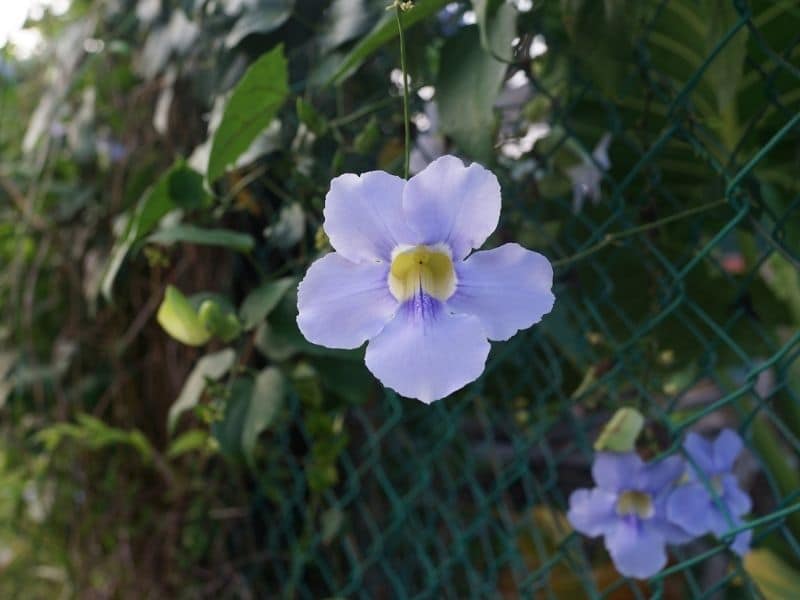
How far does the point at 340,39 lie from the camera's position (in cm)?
92

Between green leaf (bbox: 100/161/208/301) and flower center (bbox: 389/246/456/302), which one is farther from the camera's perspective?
green leaf (bbox: 100/161/208/301)

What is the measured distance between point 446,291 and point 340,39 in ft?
1.56

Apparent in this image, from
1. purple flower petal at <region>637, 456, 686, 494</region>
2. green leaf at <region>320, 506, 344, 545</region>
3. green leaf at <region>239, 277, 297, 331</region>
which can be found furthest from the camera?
green leaf at <region>320, 506, 344, 545</region>

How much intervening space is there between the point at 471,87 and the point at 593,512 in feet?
1.50

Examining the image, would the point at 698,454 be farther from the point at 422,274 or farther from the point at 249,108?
the point at 249,108

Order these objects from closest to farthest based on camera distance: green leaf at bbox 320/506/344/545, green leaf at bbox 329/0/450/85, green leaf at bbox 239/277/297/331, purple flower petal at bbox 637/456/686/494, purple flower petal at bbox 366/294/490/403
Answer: purple flower petal at bbox 366/294/490/403
green leaf at bbox 329/0/450/85
purple flower petal at bbox 637/456/686/494
green leaf at bbox 239/277/297/331
green leaf at bbox 320/506/344/545

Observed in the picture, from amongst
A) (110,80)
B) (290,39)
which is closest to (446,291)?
(290,39)

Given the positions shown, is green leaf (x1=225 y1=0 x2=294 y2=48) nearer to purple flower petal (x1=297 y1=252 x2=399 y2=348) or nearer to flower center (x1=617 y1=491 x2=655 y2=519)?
purple flower petal (x1=297 y1=252 x2=399 y2=348)

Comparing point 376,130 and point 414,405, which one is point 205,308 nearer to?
point 376,130

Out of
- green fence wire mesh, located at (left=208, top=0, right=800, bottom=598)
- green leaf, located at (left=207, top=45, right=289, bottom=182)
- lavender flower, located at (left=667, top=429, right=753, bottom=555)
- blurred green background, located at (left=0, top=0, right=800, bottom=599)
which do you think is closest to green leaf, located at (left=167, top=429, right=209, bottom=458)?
blurred green background, located at (left=0, top=0, right=800, bottom=599)

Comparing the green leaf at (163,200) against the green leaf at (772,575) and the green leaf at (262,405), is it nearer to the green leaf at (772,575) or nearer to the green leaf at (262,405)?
the green leaf at (262,405)

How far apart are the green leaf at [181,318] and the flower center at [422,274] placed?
40cm

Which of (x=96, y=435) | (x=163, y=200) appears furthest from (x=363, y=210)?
(x=96, y=435)

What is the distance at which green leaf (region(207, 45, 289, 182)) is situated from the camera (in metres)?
0.81
